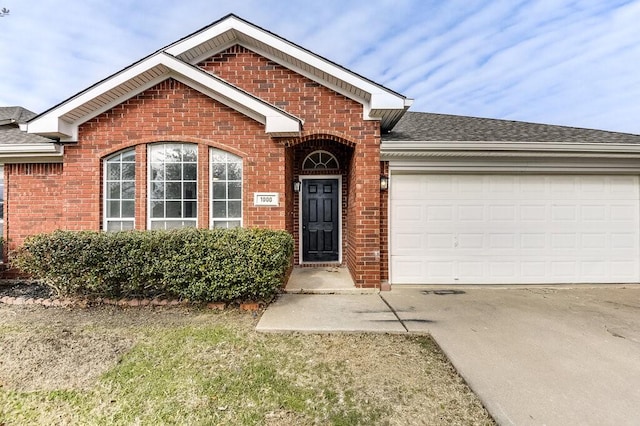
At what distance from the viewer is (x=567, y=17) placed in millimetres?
8383

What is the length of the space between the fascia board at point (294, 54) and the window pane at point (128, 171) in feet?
8.19

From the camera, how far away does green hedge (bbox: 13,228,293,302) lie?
4770mm

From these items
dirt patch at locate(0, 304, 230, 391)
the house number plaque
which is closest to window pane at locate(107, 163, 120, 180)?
dirt patch at locate(0, 304, 230, 391)

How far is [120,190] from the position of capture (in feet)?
19.7

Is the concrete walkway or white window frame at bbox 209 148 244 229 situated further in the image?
white window frame at bbox 209 148 244 229

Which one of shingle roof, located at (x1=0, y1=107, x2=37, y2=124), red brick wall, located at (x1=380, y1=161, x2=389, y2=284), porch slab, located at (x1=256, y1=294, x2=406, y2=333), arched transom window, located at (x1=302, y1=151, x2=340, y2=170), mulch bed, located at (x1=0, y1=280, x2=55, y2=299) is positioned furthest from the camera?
shingle roof, located at (x1=0, y1=107, x2=37, y2=124)

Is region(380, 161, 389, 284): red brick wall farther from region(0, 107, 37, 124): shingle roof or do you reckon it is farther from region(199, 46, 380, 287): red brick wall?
region(0, 107, 37, 124): shingle roof

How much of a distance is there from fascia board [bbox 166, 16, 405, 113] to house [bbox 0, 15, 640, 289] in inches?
1.1

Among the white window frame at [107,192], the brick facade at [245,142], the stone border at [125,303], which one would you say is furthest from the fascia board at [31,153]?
the stone border at [125,303]

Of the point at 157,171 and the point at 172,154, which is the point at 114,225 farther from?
the point at 172,154

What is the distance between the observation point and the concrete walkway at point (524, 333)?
2543 mm

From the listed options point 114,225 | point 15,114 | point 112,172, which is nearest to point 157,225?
point 114,225

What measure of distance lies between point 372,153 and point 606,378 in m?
4.63

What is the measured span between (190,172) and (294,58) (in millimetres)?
3180
